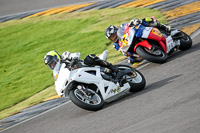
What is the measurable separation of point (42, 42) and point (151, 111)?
9.82 m

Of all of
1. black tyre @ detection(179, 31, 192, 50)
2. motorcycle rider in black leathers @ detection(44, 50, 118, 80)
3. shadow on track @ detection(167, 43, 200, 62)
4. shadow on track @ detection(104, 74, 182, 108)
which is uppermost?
motorcycle rider in black leathers @ detection(44, 50, 118, 80)

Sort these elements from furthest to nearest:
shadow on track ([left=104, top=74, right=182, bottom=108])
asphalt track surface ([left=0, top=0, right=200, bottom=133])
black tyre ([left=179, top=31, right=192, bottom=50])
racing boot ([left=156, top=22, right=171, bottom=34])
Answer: racing boot ([left=156, top=22, right=171, bottom=34])
black tyre ([left=179, top=31, right=192, bottom=50])
shadow on track ([left=104, top=74, right=182, bottom=108])
asphalt track surface ([left=0, top=0, right=200, bottom=133])

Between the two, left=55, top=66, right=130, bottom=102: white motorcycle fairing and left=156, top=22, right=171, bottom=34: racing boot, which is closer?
left=55, top=66, right=130, bottom=102: white motorcycle fairing

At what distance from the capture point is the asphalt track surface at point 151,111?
244 inches

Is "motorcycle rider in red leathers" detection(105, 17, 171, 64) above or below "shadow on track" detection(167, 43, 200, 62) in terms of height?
above

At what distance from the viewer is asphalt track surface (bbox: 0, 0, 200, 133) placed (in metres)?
6.20

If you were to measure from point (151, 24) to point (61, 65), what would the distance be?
3308mm

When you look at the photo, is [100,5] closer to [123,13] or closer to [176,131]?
[123,13]

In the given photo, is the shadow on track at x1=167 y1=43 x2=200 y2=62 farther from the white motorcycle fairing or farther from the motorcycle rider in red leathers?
the white motorcycle fairing

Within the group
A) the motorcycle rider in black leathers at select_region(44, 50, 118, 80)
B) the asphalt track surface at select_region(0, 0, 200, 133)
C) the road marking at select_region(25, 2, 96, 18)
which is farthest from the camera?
the road marking at select_region(25, 2, 96, 18)

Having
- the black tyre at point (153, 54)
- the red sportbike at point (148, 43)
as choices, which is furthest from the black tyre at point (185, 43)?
the black tyre at point (153, 54)

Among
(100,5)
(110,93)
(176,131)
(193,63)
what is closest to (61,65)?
(110,93)

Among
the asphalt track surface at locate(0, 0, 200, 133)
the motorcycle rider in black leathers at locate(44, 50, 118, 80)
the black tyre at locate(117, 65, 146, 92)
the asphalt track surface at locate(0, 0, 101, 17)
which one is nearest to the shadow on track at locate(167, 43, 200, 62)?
the asphalt track surface at locate(0, 0, 200, 133)

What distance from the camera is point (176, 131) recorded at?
18.5ft
